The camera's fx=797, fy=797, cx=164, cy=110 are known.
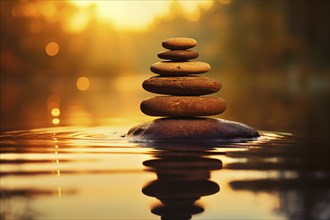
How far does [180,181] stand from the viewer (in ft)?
32.4

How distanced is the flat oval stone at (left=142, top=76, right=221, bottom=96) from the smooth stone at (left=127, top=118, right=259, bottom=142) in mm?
619

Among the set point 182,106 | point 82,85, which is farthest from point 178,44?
point 82,85

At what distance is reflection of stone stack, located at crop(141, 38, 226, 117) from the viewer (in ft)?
54.0

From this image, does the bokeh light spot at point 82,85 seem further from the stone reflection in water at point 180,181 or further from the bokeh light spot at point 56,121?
the stone reflection in water at point 180,181

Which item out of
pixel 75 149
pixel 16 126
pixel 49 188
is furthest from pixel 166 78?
pixel 49 188

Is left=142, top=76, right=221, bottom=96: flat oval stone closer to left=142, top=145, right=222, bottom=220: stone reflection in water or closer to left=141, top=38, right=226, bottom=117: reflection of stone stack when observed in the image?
left=141, top=38, right=226, bottom=117: reflection of stone stack

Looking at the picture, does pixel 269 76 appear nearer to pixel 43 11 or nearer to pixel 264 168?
pixel 43 11

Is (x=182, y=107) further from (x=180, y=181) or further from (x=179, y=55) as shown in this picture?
(x=180, y=181)

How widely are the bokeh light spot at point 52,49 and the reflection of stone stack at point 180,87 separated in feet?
224

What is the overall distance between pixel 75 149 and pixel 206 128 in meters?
3.13

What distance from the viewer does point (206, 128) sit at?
53.0 ft

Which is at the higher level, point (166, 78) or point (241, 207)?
point (166, 78)

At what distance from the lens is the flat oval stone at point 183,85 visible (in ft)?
54.5

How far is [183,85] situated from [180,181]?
687cm
